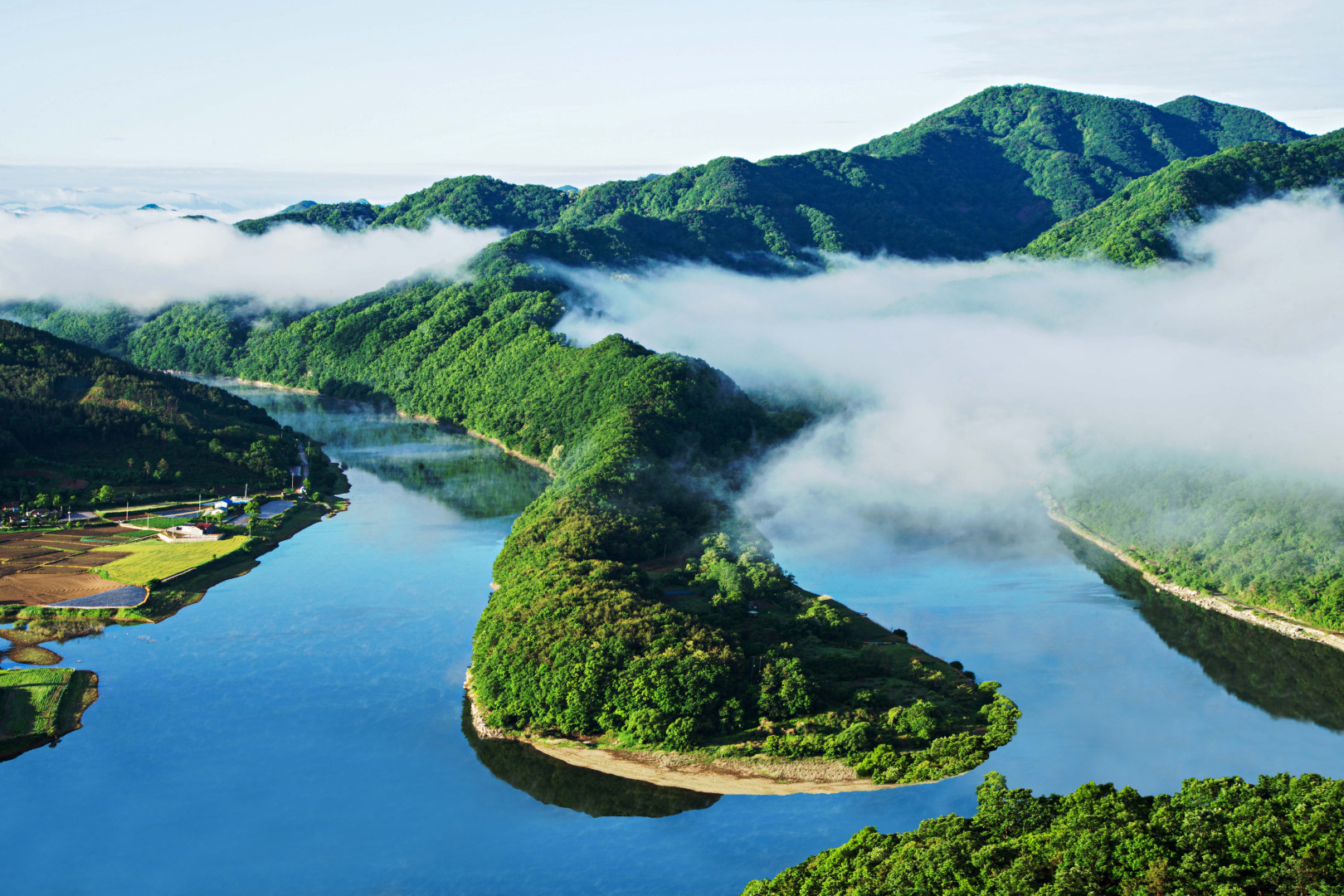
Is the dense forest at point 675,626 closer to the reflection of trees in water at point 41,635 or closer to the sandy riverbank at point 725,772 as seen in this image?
the sandy riverbank at point 725,772

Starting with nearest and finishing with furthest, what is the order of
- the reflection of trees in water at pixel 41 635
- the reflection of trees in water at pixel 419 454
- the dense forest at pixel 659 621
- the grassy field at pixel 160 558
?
the dense forest at pixel 659 621, the reflection of trees in water at pixel 41 635, the grassy field at pixel 160 558, the reflection of trees in water at pixel 419 454

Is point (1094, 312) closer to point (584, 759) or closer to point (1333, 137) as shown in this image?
point (1333, 137)

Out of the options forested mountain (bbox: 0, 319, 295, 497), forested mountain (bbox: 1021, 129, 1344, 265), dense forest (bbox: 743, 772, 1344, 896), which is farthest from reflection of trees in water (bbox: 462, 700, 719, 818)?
forested mountain (bbox: 1021, 129, 1344, 265)

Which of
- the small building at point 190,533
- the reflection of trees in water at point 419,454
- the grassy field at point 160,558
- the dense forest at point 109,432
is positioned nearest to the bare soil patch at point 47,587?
the grassy field at point 160,558

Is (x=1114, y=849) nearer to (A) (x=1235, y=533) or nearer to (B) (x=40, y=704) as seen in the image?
(B) (x=40, y=704)

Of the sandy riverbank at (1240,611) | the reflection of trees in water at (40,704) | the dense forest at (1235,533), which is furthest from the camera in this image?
the dense forest at (1235,533)

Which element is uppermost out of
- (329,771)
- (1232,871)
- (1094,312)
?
(1094,312)

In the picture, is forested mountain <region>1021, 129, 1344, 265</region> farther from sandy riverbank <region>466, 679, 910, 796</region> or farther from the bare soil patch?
the bare soil patch

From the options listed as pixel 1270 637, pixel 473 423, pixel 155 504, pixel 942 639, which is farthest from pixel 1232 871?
pixel 473 423

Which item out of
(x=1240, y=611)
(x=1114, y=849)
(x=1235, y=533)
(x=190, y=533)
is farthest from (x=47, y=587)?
(x=1235, y=533)
